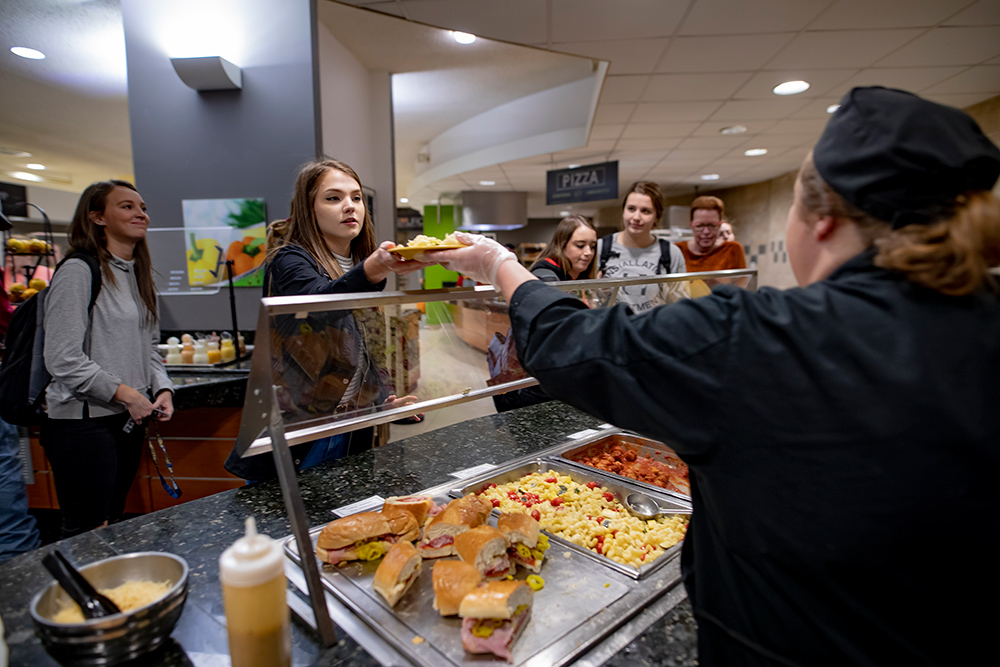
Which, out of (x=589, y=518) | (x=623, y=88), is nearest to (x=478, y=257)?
(x=589, y=518)

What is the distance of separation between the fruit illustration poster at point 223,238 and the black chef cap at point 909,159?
14.0 feet

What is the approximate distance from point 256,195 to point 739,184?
431 inches

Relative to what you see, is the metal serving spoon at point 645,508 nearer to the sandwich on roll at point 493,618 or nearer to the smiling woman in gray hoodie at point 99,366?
the sandwich on roll at point 493,618

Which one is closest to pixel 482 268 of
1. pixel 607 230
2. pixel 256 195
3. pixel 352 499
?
pixel 352 499

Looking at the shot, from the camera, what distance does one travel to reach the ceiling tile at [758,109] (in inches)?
219

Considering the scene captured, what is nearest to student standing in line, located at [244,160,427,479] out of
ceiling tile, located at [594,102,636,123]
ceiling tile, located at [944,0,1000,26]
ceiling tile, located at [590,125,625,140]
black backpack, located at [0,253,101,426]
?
black backpack, located at [0,253,101,426]

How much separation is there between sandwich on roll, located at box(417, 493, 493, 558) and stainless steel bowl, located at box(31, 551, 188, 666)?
0.51 meters

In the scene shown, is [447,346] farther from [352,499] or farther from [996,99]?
[996,99]

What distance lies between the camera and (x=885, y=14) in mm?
3562

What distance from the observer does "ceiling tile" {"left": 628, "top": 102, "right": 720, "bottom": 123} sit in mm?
5694

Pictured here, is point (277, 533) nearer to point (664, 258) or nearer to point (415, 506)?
point (415, 506)

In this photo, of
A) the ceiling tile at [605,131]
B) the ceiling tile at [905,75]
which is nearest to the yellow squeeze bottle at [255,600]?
the ceiling tile at [905,75]

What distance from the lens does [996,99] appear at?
5445 millimetres

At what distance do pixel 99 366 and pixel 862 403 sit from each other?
9.23 feet
